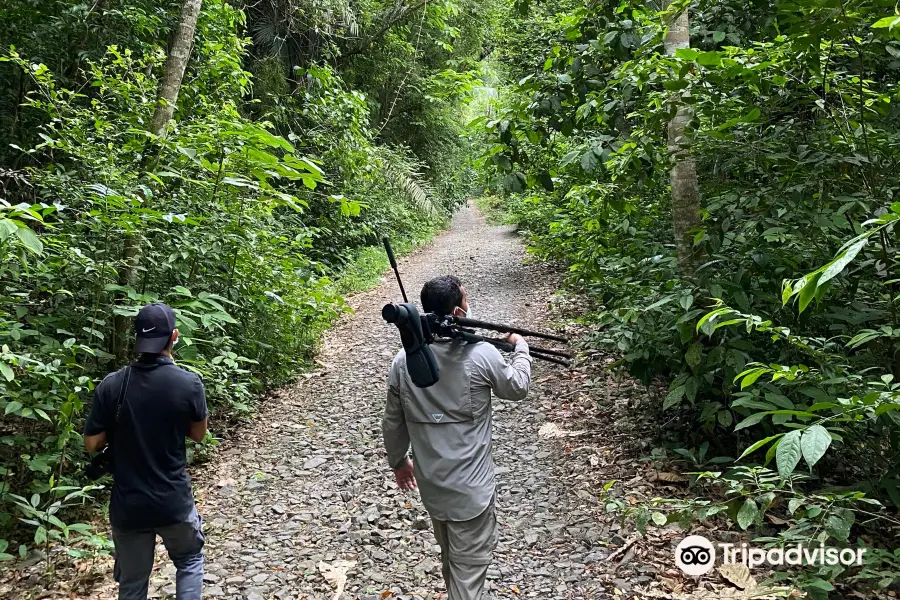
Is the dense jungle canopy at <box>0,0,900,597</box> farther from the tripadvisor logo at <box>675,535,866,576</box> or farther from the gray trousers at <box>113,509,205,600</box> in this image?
the gray trousers at <box>113,509,205,600</box>

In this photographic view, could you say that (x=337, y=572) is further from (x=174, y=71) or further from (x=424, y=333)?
(x=174, y=71)

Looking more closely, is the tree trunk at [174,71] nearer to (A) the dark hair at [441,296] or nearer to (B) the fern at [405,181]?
(A) the dark hair at [441,296]

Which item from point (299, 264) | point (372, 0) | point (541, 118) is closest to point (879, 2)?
point (541, 118)

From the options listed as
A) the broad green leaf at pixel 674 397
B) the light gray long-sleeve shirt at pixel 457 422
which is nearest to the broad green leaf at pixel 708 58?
the light gray long-sleeve shirt at pixel 457 422

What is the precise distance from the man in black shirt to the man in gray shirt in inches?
47.3

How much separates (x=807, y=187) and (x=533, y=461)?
314 centimetres

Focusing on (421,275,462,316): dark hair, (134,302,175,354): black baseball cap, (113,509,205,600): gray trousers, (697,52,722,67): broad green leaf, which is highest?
(697,52,722,67): broad green leaf

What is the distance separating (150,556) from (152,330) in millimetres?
1180

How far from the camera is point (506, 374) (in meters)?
2.73

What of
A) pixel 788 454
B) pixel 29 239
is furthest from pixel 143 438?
pixel 788 454

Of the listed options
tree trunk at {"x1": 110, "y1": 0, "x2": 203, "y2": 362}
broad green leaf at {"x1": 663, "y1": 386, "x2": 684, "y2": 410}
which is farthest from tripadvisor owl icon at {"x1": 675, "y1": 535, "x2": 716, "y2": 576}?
tree trunk at {"x1": 110, "y1": 0, "x2": 203, "y2": 362}

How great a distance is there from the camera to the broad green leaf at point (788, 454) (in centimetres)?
181

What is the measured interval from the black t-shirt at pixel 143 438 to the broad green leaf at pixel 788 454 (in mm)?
2666

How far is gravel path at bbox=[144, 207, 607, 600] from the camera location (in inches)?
143
